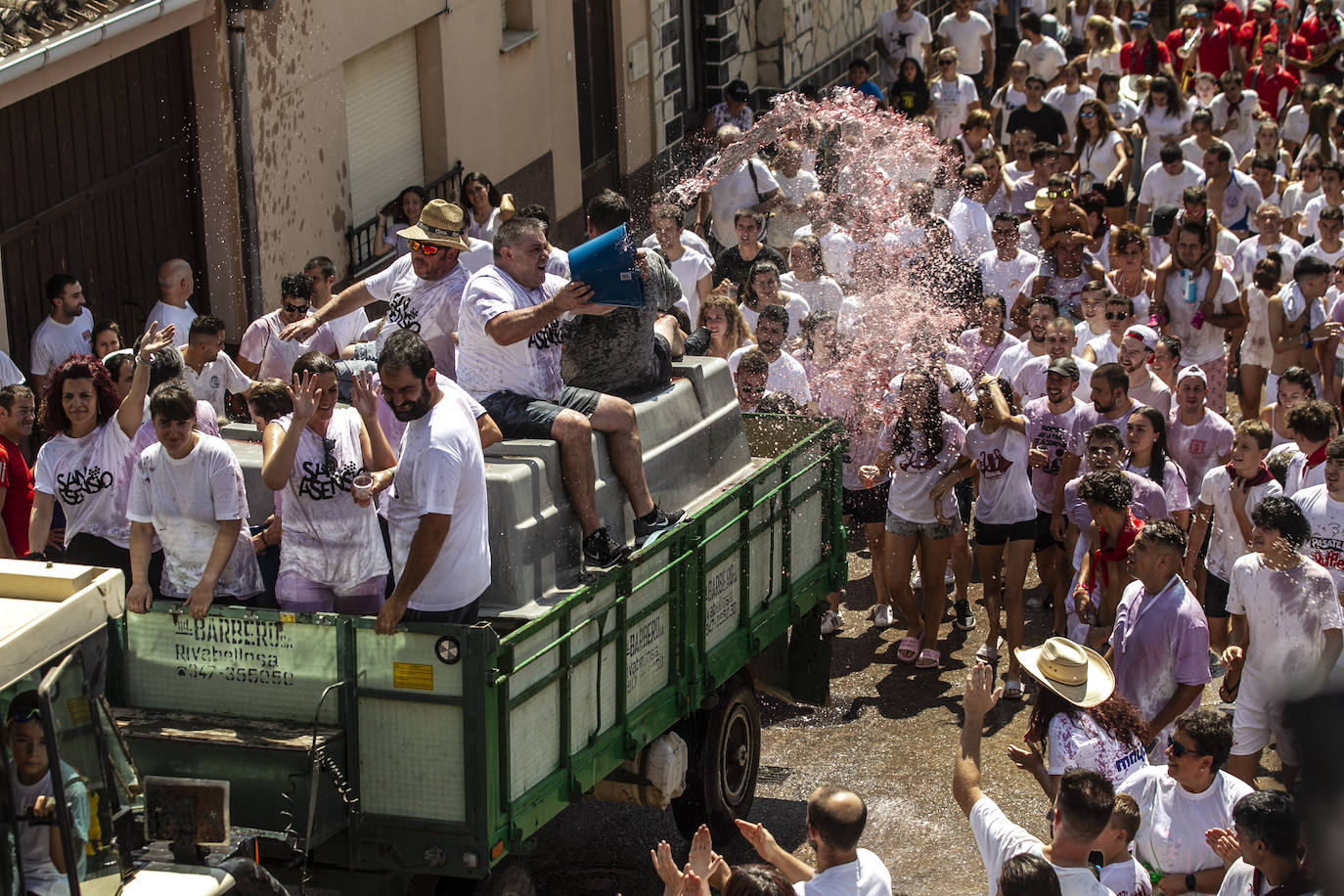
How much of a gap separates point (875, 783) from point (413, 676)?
10.9 feet

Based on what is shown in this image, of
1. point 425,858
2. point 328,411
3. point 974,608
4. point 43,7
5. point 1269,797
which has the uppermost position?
point 43,7

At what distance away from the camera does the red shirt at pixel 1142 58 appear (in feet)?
68.7

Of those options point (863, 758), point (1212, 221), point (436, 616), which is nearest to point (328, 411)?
point (436, 616)

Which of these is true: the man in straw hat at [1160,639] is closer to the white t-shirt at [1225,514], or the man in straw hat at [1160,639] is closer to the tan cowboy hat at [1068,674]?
the tan cowboy hat at [1068,674]

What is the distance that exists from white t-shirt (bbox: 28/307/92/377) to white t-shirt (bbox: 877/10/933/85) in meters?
12.8

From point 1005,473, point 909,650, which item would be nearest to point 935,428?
point 1005,473

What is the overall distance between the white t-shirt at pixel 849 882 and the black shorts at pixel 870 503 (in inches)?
201

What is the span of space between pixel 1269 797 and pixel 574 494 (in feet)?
9.74

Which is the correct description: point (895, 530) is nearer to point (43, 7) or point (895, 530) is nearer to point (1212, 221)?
point (1212, 221)

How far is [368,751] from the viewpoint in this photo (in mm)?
6520

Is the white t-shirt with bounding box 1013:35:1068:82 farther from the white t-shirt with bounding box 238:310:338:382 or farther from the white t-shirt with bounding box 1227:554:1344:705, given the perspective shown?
the white t-shirt with bounding box 1227:554:1344:705

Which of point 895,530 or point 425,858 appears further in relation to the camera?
point 895,530

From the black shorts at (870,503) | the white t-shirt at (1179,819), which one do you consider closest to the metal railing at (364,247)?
the black shorts at (870,503)

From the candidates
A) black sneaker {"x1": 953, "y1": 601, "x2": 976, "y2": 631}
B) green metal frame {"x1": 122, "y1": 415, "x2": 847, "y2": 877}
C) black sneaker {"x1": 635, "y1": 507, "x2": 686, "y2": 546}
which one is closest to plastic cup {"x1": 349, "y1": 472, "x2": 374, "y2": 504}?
green metal frame {"x1": 122, "y1": 415, "x2": 847, "y2": 877}
